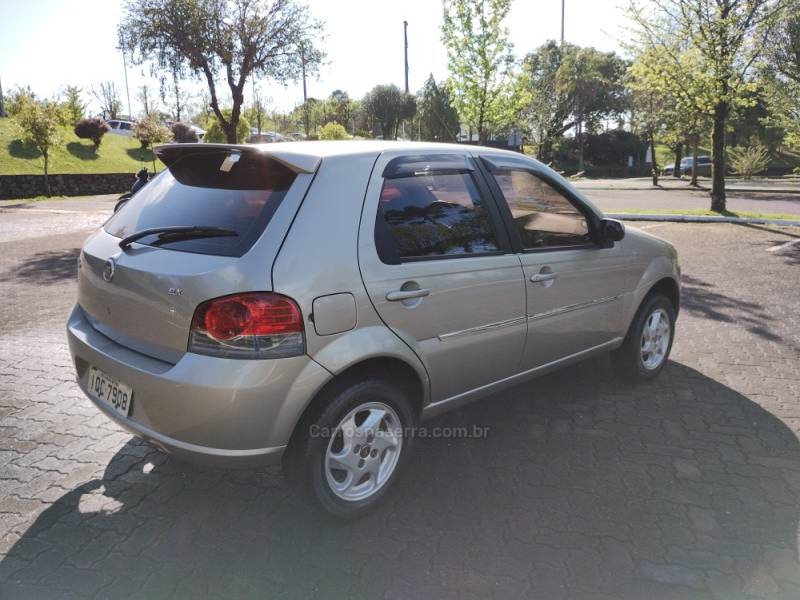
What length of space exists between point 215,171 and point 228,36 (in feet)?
67.7

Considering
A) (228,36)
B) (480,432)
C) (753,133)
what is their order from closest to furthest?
1. (480,432)
2. (228,36)
3. (753,133)

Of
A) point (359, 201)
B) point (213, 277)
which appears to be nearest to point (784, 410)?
point (359, 201)

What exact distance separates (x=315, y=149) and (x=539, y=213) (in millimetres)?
1500

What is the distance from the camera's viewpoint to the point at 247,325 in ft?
7.59

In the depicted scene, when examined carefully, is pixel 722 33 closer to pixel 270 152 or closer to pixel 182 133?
pixel 270 152

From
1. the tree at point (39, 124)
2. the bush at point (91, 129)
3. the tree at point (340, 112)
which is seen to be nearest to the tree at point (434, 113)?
the tree at point (340, 112)

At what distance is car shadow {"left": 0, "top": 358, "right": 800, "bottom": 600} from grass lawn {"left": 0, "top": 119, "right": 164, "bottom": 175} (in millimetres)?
26921

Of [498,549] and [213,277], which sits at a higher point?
[213,277]

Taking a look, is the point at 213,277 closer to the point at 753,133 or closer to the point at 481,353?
the point at 481,353

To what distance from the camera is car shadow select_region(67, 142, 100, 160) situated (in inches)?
1293

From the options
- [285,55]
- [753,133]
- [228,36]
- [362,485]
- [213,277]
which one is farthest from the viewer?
[753,133]

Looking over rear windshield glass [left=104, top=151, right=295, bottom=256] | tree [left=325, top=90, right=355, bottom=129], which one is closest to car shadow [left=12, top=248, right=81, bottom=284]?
rear windshield glass [left=104, top=151, right=295, bottom=256]

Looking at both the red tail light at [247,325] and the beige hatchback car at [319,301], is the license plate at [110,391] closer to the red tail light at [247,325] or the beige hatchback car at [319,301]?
the beige hatchback car at [319,301]

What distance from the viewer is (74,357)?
3.00 meters
